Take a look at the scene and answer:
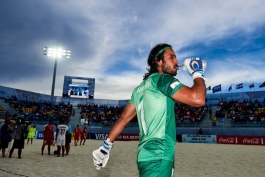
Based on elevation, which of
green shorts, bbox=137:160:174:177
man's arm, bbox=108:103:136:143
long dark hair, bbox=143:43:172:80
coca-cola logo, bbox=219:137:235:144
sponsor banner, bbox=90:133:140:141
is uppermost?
long dark hair, bbox=143:43:172:80

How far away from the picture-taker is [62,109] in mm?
48156

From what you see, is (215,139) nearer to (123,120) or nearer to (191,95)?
(123,120)

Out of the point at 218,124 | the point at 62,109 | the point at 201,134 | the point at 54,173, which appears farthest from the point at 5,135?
the point at 62,109

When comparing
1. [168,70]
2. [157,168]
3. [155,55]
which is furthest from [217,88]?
[157,168]

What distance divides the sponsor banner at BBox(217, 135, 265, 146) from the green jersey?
1169 inches

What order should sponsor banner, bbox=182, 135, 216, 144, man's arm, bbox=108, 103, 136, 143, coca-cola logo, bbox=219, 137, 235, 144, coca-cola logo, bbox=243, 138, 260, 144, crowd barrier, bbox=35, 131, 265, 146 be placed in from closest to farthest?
man's arm, bbox=108, 103, 136, 143 < coca-cola logo, bbox=243, 138, 260, 144 < crowd barrier, bbox=35, 131, 265, 146 < coca-cola logo, bbox=219, 137, 235, 144 < sponsor banner, bbox=182, 135, 216, 144

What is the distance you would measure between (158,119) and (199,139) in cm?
3112

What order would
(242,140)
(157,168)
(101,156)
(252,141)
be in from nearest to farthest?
(157,168)
(101,156)
(252,141)
(242,140)

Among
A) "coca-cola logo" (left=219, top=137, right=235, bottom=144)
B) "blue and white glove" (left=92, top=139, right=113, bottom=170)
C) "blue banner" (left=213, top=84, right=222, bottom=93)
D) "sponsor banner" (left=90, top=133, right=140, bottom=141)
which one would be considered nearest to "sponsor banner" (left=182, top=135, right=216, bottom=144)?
"coca-cola logo" (left=219, top=137, right=235, bottom=144)

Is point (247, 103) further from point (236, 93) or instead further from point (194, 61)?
point (194, 61)

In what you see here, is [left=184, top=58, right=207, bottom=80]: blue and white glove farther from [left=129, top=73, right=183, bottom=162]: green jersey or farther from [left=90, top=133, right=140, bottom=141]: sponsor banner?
[left=90, top=133, right=140, bottom=141]: sponsor banner

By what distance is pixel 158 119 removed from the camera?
7.47 feet

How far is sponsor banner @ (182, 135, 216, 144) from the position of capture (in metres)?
30.6

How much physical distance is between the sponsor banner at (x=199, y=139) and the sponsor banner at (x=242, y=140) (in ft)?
2.45
